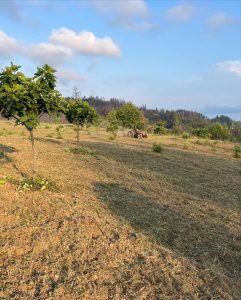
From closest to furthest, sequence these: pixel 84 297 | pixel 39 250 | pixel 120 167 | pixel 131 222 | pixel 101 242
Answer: pixel 84 297
pixel 39 250
pixel 101 242
pixel 131 222
pixel 120 167

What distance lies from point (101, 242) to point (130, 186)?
4.35 metres

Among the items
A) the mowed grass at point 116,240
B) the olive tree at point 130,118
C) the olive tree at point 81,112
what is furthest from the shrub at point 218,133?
the mowed grass at point 116,240

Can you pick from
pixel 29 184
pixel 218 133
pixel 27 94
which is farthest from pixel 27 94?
pixel 218 133

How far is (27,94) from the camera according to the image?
8070 mm

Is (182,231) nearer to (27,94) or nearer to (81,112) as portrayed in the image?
(27,94)

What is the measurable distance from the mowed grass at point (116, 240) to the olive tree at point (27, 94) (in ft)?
5.81

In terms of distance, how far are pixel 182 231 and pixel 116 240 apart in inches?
62.0

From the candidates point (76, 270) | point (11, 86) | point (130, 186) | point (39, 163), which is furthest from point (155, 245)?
point (39, 163)

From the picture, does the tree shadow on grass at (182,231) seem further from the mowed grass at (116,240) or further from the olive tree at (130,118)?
the olive tree at (130,118)

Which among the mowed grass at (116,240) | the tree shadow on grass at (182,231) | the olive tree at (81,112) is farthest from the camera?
the olive tree at (81,112)

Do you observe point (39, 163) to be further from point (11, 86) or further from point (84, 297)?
point (84, 297)

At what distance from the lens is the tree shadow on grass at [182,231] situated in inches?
220

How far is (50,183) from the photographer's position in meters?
8.38

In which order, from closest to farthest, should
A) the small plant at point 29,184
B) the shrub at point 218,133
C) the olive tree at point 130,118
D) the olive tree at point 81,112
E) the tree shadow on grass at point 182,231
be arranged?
the tree shadow on grass at point 182,231 → the small plant at point 29,184 → the olive tree at point 81,112 → the olive tree at point 130,118 → the shrub at point 218,133
